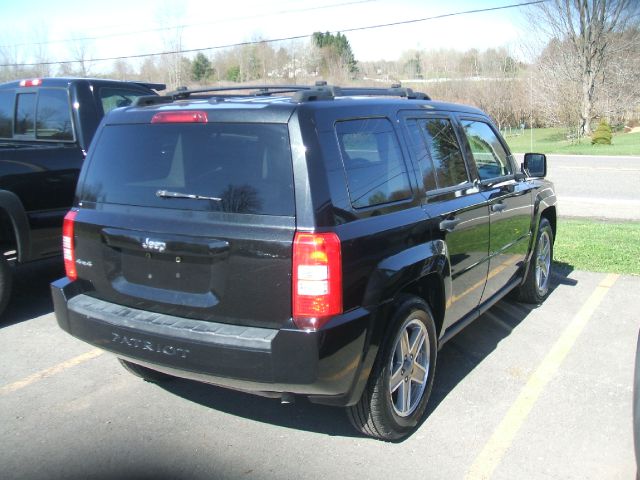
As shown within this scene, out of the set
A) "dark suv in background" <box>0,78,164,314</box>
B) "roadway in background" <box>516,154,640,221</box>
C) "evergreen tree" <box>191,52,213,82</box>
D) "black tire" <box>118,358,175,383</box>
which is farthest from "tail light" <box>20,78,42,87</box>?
"evergreen tree" <box>191,52,213,82</box>

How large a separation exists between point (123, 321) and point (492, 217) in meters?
2.73

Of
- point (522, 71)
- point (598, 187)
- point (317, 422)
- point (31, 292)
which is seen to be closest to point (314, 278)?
point (317, 422)

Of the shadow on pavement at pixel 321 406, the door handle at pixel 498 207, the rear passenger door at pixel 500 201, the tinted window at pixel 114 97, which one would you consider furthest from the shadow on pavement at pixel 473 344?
the tinted window at pixel 114 97

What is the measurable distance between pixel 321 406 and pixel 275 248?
1.47m

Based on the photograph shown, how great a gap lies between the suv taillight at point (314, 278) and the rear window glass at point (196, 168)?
186 millimetres

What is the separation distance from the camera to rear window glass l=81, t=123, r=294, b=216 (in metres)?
2.90

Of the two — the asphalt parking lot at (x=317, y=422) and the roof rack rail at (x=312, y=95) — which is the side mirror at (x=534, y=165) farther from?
the roof rack rail at (x=312, y=95)

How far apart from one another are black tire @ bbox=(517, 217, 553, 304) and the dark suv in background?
14.1ft

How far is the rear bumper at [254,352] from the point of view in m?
2.77

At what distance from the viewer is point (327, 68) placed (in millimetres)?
55781

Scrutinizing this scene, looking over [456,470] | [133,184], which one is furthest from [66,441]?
[456,470]

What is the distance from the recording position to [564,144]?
132 feet

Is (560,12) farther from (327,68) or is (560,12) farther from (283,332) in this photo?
(283,332)

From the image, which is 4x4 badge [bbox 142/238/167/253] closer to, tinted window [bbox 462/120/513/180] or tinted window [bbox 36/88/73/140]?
tinted window [bbox 462/120/513/180]
